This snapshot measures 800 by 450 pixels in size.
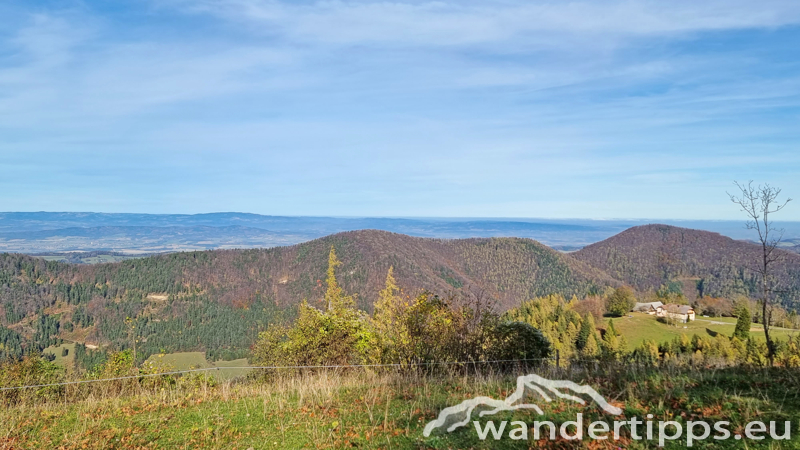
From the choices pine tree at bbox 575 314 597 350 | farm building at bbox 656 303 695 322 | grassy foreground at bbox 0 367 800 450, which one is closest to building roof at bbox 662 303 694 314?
farm building at bbox 656 303 695 322

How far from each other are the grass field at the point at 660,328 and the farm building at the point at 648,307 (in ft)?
12.3

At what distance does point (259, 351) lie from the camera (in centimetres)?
2806

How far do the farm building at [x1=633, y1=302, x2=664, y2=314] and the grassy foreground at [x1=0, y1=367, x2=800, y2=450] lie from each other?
128m

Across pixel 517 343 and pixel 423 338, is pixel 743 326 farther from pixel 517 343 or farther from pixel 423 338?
pixel 423 338

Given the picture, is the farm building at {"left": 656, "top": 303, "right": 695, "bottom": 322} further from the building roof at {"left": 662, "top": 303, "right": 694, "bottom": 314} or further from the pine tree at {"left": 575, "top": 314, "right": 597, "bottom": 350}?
the pine tree at {"left": 575, "top": 314, "right": 597, "bottom": 350}

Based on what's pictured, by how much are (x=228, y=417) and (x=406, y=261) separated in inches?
7094

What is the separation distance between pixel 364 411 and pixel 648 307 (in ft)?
439

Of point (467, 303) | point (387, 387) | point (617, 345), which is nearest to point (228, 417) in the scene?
point (387, 387)

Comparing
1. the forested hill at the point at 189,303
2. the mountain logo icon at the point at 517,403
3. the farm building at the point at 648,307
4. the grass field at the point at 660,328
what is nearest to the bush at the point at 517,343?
the mountain logo icon at the point at 517,403

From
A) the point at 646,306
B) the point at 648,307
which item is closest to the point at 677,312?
the point at 648,307

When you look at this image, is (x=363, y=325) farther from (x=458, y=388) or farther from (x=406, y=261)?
(x=406, y=261)

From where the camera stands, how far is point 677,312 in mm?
108125

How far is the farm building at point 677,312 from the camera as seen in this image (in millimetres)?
108463

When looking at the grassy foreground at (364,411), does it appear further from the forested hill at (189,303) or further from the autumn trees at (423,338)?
the forested hill at (189,303)
